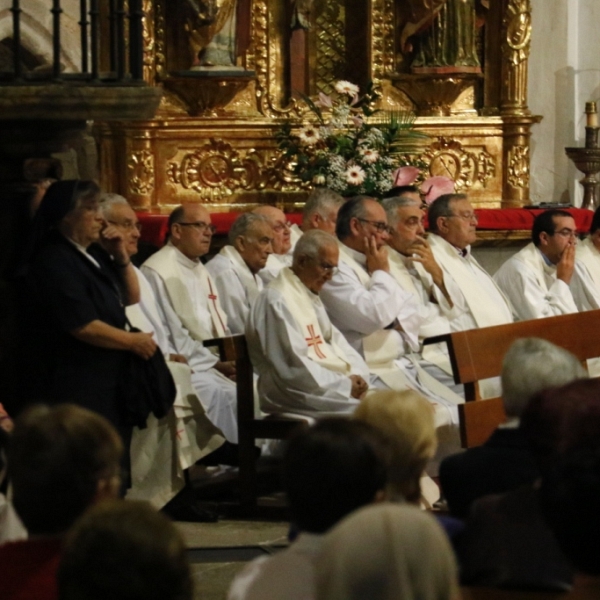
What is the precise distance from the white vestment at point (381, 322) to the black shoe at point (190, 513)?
132 centimetres

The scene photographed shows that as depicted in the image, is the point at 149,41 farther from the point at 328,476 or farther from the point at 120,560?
the point at 120,560

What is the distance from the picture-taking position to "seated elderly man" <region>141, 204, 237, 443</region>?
7.19 m

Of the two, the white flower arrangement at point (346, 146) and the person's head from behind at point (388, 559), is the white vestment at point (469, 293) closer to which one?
the white flower arrangement at point (346, 146)

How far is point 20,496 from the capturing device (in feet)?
9.55

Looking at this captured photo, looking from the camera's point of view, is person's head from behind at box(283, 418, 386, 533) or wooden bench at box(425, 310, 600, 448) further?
wooden bench at box(425, 310, 600, 448)

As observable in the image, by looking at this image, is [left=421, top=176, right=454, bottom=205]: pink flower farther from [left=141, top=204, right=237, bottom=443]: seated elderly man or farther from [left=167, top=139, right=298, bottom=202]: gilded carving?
[left=141, top=204, right=237, bottom=443]: seated elderly man

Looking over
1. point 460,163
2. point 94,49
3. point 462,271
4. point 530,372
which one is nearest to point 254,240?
point 462,271

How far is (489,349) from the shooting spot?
635cm

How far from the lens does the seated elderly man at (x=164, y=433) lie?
21.2 ft

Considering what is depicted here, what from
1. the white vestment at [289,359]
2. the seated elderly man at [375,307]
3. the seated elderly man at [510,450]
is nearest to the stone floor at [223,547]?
the white vestment at [289,359]

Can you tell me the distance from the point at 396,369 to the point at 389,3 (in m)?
5.39

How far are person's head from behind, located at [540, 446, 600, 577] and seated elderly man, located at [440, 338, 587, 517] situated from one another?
2.51 ft

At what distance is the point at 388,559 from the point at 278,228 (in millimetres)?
6310

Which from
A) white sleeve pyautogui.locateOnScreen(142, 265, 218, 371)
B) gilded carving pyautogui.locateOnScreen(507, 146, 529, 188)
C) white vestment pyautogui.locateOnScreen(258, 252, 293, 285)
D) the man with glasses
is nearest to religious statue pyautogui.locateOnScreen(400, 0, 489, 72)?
gilded carving pyautogui.locateOnScreen(507, 146, 529, 188)
